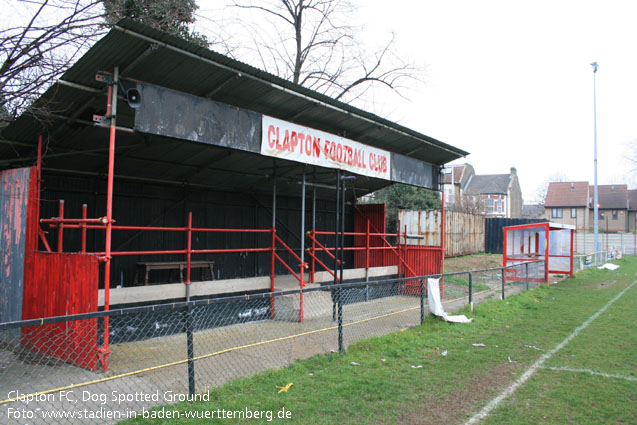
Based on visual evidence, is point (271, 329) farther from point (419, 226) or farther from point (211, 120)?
point (419, 226)

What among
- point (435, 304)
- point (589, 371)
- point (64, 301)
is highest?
point (64, 301)

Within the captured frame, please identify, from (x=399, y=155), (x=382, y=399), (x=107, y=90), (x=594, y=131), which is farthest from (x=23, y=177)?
(x=594, y=131)

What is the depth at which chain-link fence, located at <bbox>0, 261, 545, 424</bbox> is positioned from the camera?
4511 mm

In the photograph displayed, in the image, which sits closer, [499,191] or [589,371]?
[589,371]

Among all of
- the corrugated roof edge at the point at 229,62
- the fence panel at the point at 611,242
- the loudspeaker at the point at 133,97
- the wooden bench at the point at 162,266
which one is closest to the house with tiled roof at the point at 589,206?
the fence panel at the point at 611,242

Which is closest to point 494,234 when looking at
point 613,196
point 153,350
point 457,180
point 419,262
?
point 419,262

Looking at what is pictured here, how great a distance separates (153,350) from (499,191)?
2148 inches

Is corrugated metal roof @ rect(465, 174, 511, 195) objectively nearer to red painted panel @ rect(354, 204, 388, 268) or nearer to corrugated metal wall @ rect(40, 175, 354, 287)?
red painted panel @ rect(354, 204, 388, 268)

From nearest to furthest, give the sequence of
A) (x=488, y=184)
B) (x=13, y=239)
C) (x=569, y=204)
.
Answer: (x=13, y=239) → (x=488, y=184) → (x=569, y=204)

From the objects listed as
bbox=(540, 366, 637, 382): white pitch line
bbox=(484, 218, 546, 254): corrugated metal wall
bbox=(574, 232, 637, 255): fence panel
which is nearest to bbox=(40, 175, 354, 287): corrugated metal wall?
bbox=(540, 366, 637, 382): white pitch line

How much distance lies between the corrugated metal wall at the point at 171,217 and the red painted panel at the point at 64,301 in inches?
61.9

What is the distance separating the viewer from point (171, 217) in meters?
9.98

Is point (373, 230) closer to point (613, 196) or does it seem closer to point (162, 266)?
point (162, 266)

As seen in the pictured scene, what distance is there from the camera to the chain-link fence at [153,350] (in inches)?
178
